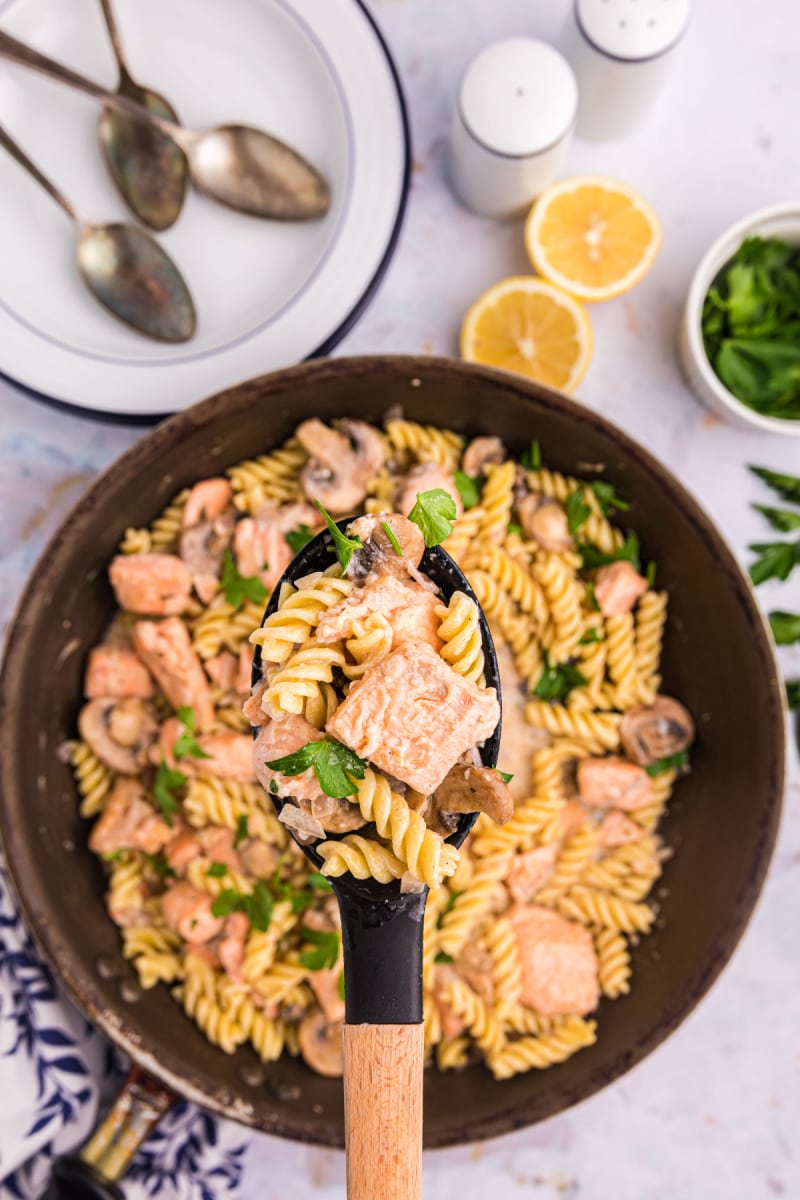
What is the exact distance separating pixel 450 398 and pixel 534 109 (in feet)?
3.49

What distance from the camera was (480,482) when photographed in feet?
12.3

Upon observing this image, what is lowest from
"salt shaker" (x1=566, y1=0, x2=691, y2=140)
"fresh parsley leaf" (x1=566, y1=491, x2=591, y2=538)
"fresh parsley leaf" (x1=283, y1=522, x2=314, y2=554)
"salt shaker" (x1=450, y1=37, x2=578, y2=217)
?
"fresh parsley leaf" (x1=283, y1=522, x2=314, y2=554)

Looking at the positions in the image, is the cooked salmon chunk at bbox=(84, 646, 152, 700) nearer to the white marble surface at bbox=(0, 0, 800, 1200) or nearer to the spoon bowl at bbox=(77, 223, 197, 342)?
the spoon bowl at bbox=(77, 223, 197, 342)

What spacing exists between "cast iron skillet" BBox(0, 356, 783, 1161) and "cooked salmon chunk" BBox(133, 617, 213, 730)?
293 mm

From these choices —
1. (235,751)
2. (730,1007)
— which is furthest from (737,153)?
(730,1007)

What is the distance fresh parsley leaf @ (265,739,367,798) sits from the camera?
215cm

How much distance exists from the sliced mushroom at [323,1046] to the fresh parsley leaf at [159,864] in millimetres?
759

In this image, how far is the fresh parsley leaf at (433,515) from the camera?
244cm

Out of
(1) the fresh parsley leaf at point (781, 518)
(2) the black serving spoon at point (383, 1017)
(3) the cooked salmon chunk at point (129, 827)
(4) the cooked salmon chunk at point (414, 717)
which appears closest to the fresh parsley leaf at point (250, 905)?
(3) the cooked salmon chunk at point (129, 827)

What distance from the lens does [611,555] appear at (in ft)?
12.3

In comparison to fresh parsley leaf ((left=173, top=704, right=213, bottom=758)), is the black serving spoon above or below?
below

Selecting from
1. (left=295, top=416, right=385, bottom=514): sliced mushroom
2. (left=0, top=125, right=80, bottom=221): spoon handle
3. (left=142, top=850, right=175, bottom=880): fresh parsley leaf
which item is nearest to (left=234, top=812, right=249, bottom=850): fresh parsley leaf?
(left=142, top=850, right=175, bottom=880): fresh parsley leaf

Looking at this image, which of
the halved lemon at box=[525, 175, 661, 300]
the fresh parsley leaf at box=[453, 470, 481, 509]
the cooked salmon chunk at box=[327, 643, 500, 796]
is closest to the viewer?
the cooked salmon chunk at box=[327, 643, 500, 796]

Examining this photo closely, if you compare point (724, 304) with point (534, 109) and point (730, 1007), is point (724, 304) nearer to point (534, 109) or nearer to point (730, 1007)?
point (534, 109)
